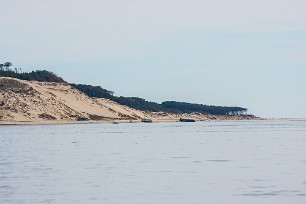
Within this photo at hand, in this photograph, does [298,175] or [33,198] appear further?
[298,175]

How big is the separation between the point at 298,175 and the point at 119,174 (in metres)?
10.2

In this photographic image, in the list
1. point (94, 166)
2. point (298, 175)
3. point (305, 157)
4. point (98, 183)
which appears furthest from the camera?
point (305, 157)

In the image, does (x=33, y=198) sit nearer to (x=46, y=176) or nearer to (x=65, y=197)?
(x=65, y=197)

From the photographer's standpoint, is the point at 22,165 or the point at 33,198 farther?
the point at 22,165

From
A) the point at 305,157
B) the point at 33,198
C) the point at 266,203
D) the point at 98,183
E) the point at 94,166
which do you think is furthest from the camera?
the point at 305,157

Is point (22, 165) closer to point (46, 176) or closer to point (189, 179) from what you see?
point (46, 176)

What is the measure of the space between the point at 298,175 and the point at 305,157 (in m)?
12.5

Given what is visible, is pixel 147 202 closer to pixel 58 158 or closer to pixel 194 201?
pixel 194 201

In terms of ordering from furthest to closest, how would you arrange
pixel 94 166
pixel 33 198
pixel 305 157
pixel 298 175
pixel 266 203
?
pixel 305 157, pixel 94 166, pixel 298 175, pixel 33 198, pixel 266 203

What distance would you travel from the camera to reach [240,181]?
34.3 metres

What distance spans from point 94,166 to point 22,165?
5232mm

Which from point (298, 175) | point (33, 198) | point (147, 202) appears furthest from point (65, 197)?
point (298, 175)

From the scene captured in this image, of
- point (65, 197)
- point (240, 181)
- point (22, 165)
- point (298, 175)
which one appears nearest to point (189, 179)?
point (240, 181)

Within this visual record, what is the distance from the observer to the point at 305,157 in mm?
48688
